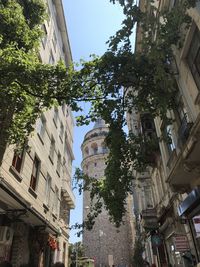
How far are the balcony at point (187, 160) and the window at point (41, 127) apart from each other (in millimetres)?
8606

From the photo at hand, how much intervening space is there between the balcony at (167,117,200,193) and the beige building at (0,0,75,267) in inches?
230

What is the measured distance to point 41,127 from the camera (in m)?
16.9

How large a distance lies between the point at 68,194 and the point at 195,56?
17.9 meters

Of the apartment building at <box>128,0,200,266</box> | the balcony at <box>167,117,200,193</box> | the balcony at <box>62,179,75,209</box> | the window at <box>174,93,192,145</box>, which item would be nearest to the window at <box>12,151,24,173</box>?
the apartment building at <box>128,0,200,266</box>

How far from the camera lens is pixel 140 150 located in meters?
13.1

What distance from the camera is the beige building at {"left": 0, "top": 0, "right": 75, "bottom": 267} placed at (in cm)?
1032

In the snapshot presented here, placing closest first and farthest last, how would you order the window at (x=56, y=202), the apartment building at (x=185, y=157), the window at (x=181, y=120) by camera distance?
the apartment building at (x=185, y=157) < the window at (x=181, y=120) < the window at (x=56, y=202)

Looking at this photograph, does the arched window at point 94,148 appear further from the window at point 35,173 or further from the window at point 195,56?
the window at point 195,56

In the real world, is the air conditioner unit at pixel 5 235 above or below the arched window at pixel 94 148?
below

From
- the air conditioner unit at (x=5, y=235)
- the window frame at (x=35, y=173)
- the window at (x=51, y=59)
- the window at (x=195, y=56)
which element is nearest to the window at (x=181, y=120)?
the window at (x=195, y=56)

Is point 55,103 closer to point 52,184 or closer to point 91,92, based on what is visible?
point 91,92

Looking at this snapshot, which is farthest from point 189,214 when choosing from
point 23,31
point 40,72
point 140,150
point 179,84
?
point 23,31

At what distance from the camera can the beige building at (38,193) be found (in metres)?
10.3

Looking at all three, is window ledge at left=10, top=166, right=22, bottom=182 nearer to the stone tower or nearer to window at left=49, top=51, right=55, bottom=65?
window at left=49, top=51, right=55, bottom=65
